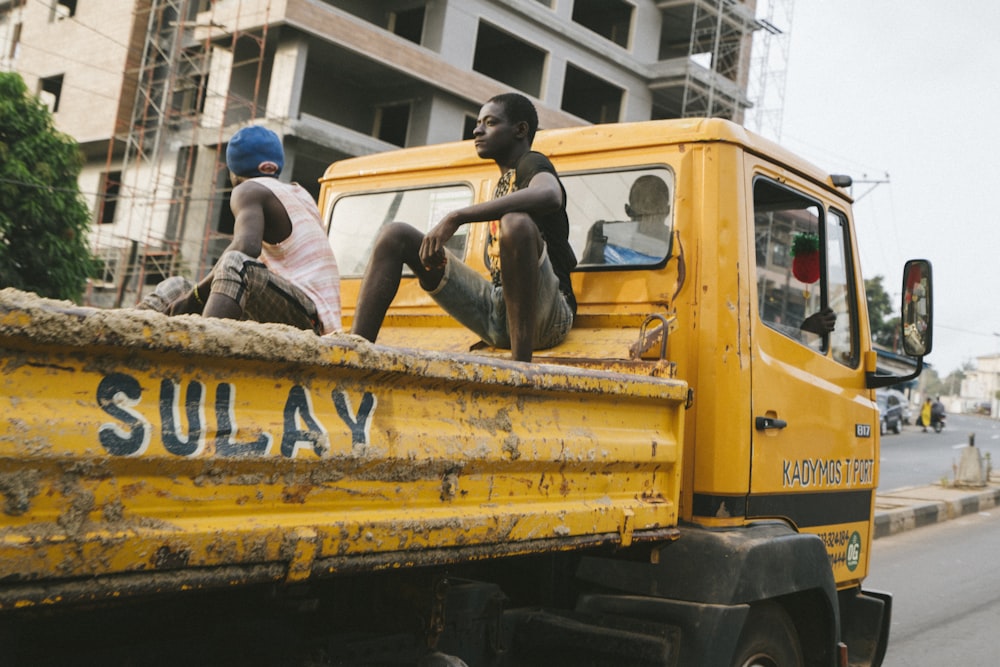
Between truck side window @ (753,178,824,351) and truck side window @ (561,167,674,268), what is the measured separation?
336 millimetres

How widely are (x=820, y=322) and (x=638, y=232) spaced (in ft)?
2.84

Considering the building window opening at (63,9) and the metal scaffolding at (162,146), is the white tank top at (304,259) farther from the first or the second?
the building window opening at (63,9)

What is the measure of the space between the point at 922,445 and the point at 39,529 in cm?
2649

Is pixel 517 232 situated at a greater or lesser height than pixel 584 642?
greater

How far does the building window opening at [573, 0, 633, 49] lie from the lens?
28.0 meters

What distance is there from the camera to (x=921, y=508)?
421 inches

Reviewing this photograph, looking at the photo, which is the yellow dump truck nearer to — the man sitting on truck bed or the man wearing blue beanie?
the man sitting on truck bed

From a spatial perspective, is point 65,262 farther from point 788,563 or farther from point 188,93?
point 788,563

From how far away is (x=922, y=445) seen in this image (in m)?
24.9

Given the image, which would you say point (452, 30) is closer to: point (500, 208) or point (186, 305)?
point (500, 208)

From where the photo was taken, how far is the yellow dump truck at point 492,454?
1.45 m

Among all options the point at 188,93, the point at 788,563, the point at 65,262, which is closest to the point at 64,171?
the point at 65,262

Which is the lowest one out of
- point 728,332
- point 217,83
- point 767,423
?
point 767,423

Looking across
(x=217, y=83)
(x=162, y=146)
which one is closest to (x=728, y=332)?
(x=217, y=83)
